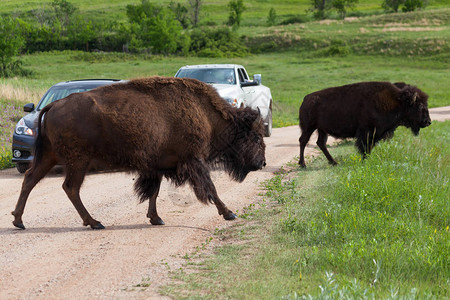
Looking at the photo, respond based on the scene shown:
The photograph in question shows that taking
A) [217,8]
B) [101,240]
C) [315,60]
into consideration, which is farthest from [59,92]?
[217,8]

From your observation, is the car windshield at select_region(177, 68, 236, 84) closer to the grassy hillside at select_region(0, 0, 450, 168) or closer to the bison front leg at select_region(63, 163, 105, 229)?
the grassy hillside at select_region(0, 0, 450, 168)

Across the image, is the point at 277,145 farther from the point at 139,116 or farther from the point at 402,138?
the point at 139,116

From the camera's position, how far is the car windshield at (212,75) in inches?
568

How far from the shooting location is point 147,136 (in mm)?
6566

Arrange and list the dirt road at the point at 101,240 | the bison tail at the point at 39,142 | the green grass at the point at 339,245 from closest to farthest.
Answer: the green grass at the point at 339,245 < the dirt road at the point at 101,240 < the bison tail at the point at 39,142

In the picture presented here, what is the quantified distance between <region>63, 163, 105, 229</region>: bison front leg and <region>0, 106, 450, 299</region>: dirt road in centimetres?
13

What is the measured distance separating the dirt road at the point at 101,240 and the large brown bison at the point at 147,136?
0.36 metres

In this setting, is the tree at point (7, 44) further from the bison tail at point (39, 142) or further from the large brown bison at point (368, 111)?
the bison tail at point (39, 142)

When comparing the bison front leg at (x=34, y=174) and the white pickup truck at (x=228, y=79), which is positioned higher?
the bison front leg at (x=34, y=174)

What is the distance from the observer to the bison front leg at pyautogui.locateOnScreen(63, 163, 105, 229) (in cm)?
643

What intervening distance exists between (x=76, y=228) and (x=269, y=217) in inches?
93.6

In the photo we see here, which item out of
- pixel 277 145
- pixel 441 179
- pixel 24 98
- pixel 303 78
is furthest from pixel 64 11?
pixel 441 179

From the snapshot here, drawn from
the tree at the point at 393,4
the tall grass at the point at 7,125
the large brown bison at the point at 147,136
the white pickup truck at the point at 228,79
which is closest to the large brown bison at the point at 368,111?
the white pickup truck at the point at 228,79

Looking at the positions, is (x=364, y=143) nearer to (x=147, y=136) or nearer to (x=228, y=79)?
(x=228, y=79)
